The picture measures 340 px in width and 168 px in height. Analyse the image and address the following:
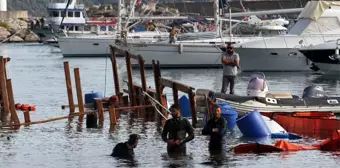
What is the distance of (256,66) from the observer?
57.8 meters

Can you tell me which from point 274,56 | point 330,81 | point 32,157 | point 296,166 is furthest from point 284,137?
point 274,56

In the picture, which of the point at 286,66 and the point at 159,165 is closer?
the point at 159,165

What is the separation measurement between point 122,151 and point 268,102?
282 inches

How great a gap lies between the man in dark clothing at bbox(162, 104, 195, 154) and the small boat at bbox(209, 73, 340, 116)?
627 cm

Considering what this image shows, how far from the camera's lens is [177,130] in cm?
2222

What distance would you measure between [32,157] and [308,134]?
24.1 feet

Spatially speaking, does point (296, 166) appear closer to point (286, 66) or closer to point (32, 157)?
point (32, 157)

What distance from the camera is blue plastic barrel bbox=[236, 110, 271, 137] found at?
26.7 m

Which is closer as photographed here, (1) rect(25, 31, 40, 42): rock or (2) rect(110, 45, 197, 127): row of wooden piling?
(2) rect(110, 45, 197, 127): row of wooden piling

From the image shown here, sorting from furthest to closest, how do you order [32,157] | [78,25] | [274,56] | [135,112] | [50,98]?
[78,25]
[274,56]
[50,98]
[135,112]
[32,157]

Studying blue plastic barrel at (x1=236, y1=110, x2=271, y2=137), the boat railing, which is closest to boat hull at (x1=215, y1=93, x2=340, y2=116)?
blue plastic barrel at (x1=236, y1=110, x2=271, y2=137)

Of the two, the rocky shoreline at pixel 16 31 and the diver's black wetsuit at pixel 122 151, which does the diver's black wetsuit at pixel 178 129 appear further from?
the rocky shoreline at pixel 16 31

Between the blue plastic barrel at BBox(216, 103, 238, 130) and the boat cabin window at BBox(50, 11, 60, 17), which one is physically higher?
the boat cabin window at BBox(50, 11, 60, 17)

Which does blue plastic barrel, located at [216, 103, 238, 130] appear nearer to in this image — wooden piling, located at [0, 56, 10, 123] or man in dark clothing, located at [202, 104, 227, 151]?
man in dark clothing, located at [202, 104, 227, 151]
